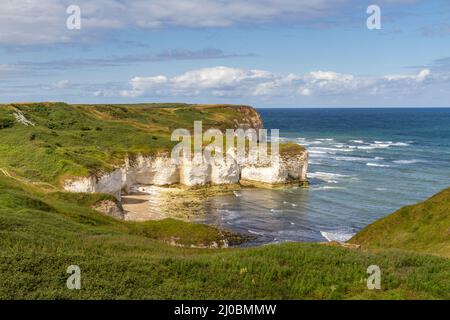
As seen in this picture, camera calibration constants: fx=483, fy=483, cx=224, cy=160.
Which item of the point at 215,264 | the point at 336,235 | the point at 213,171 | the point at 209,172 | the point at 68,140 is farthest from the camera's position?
the point at 213,171

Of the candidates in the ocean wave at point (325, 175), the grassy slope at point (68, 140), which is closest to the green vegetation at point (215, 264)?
the grassy slope at point (68, 140)

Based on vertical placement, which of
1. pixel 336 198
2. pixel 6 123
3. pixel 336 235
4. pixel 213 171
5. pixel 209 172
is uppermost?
pixel 6 123

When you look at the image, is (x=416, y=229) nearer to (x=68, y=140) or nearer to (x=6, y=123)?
(x=68, y=140)

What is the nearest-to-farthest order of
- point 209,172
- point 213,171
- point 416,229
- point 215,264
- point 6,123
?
point 215,264, point 416,229, point 6,123, point 209,172, point 213,171

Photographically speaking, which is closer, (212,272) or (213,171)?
(212,272)

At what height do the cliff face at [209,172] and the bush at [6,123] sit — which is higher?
the bush at [6,123]

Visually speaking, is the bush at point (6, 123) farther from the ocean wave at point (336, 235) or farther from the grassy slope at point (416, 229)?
the grassy slope at point (416, 229)

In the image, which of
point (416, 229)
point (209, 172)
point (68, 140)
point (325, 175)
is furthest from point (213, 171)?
point (416, 229)
